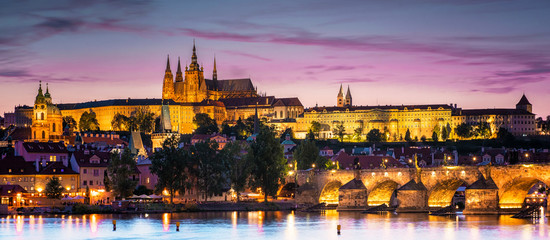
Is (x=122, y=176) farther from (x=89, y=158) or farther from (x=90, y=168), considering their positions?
(x=89, y=158)

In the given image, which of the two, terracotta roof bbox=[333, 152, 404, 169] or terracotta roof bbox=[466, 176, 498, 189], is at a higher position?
terracotta roof bbox=[333, 152, 404, 169]

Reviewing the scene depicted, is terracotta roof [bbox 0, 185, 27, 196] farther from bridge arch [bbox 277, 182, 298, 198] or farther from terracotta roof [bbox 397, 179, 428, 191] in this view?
terracotta roof [bbox 397, 179, 428, 191]

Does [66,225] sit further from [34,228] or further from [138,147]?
[138,147]

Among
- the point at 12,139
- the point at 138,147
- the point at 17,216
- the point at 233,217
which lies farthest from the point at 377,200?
the point at 12,139

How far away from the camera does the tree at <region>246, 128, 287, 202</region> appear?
290ft

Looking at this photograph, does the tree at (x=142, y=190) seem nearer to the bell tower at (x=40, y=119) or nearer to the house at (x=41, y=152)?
the house at (x=41, y=152)

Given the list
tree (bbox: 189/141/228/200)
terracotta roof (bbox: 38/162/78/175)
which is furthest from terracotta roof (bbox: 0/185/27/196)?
tree (bbox: 189/141/228/200)

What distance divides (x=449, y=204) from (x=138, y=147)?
205 feet

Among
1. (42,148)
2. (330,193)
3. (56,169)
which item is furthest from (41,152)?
(330,193)

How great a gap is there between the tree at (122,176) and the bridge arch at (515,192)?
3439 cm

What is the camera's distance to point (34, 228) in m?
67.5

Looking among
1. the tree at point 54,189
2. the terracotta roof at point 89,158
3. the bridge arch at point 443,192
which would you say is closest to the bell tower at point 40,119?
the terracotta roof at point 89,158

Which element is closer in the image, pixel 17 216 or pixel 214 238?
pixel 214 238

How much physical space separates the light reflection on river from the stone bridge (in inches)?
69.7
